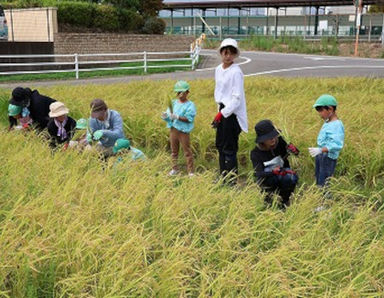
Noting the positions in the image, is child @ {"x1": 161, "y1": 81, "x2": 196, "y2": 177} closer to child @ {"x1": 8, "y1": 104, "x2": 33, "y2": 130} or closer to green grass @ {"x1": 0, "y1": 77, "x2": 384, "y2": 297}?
green grass @ {"x1": 0, "y1": 77, "x2": 384, "y2": 297}

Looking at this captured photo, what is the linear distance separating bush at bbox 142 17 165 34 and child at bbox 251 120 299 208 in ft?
65.7

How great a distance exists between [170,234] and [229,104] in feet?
5.72

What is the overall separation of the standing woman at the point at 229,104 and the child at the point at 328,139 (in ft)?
2.46

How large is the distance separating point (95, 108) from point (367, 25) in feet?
111

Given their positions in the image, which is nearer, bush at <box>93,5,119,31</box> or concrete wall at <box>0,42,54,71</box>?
concrete wall at <box>0,42,54,71</box>

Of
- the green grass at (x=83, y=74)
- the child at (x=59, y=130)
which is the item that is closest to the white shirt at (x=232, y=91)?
the child at (x=59, y=130)

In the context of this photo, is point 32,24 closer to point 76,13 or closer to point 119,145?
point 76,13

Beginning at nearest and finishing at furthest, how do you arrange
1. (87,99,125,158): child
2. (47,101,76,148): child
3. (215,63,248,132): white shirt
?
(215,63,248,132): white shirt, (87,99,125,158): child, (47,101,76,148): child

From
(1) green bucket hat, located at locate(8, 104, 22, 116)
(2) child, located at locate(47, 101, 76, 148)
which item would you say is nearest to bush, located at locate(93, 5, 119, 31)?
(1) green bucket hat, located at locate(8, 104, 22, 116)

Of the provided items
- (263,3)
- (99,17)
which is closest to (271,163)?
(99,17)

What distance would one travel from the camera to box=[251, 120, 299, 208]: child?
3.37 meters

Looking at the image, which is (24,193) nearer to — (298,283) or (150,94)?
(298,283)

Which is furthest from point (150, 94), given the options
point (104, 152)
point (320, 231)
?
point (320, 231)

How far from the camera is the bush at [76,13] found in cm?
1903
